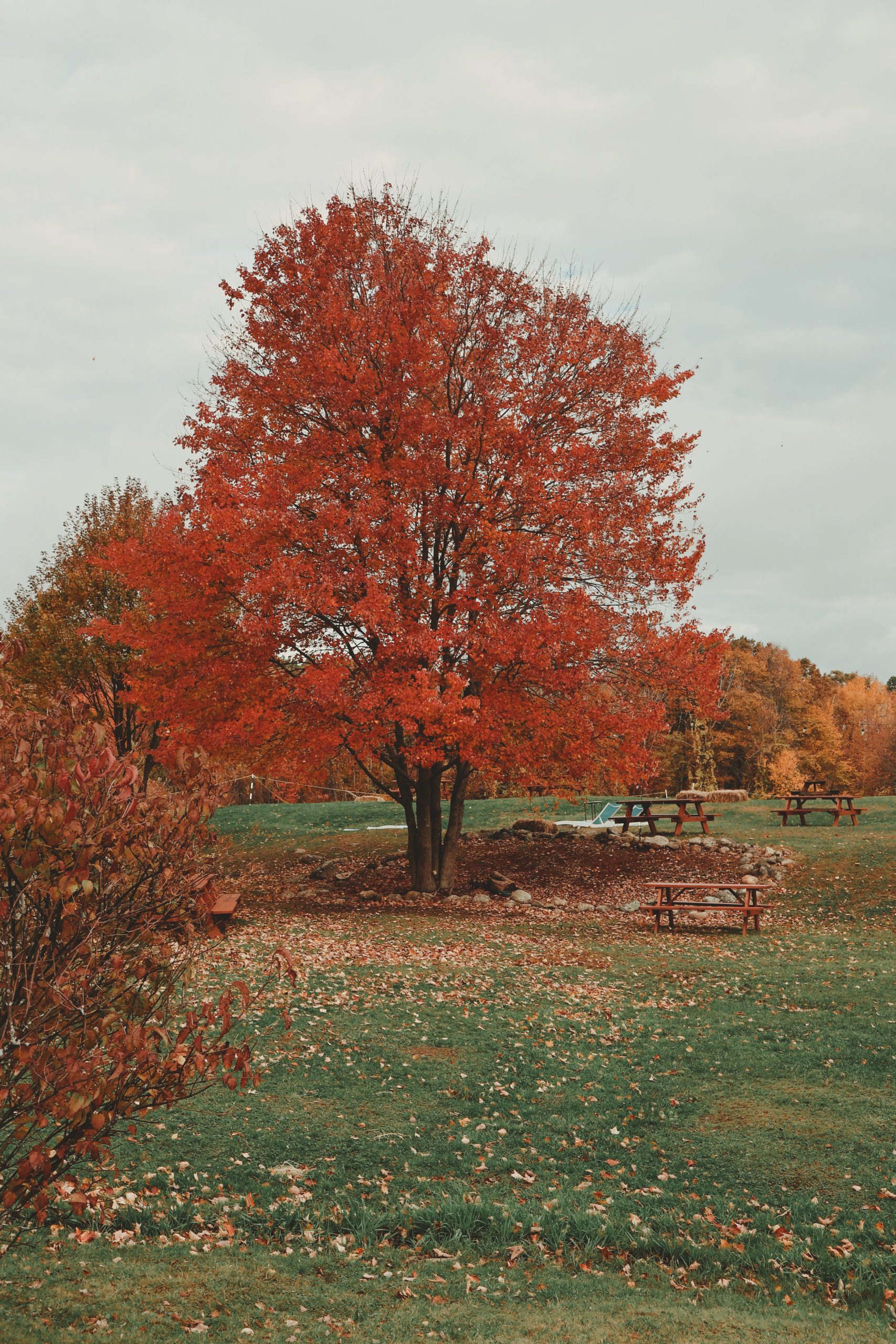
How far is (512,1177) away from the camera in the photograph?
6.12m

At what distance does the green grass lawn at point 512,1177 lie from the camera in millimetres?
4547

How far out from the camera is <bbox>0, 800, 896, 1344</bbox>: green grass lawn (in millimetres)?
4547

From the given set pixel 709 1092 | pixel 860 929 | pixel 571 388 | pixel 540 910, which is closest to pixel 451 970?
pixel 709 1092

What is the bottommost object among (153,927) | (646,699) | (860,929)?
(860,929)

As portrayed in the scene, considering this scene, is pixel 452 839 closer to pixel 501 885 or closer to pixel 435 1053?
pixel 501 885

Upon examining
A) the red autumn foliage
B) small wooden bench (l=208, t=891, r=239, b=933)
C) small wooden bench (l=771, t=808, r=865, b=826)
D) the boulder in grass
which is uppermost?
the red autumn foliage

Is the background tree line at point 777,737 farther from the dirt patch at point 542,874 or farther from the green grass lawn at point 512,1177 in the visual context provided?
the green grass lawn at point 512,1177

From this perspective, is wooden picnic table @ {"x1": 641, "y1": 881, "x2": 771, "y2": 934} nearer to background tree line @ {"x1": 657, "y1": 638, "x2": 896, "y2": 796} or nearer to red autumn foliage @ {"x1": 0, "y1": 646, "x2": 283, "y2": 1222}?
red autumn foliage @ {"x1": 0, "y1": 646, "x2": 283, "y2": 1222}

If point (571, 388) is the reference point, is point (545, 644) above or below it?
below

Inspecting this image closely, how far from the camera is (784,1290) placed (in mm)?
4887

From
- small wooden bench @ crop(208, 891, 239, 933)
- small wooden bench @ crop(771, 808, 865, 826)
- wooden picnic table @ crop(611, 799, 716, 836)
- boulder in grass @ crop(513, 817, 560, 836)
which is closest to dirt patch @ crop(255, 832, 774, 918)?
boulder in grass @ crop(513, 817, 560, 836)

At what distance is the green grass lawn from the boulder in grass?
12184 mm

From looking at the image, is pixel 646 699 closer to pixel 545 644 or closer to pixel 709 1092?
pixel 545 644

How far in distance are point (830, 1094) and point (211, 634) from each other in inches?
404
